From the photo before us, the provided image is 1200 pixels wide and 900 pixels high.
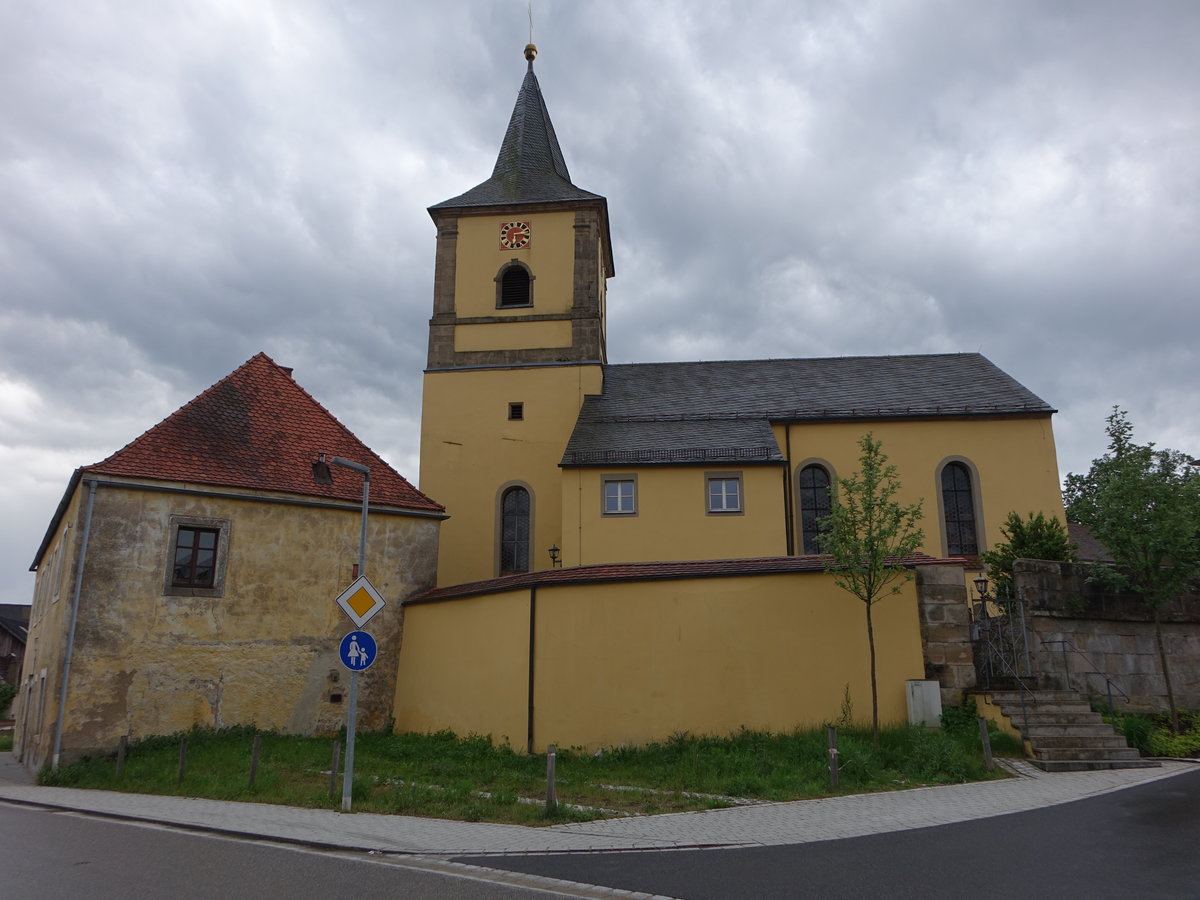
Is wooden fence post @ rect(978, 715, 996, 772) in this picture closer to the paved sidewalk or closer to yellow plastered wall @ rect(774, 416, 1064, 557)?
the paved sidewalk

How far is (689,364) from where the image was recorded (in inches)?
1170

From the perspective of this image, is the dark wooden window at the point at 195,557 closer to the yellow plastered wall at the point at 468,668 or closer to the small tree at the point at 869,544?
the yellow plastered wall at the point at 468,668

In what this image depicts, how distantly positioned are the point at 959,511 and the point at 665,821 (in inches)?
647

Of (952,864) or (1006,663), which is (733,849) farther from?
(1006,663)

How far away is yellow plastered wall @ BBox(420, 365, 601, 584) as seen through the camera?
2544cm

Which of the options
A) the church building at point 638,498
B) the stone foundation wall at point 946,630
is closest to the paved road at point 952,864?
the stone foundation wall at point 946,630

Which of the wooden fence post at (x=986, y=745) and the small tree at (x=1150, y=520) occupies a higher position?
the small tree at (x=1150, y=520)

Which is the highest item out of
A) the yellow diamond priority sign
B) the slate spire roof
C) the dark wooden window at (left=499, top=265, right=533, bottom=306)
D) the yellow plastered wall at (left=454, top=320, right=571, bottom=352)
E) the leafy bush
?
the slate spire roof

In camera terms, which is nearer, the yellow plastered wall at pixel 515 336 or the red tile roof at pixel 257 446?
the red tile roof at pixel 257 446

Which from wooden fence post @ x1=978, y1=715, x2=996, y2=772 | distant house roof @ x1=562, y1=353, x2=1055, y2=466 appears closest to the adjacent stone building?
distant house roof @ x1=562, y1=353, x2=1055, y2=466

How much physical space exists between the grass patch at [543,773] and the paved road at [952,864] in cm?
273

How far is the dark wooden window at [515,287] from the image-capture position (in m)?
28.0

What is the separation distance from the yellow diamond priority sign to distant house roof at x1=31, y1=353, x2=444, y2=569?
8138mm

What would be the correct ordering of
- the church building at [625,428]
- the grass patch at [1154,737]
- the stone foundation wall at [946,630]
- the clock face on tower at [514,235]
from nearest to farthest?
the grass patch at [1154,737] < the stone foundation wall at [946,630] < the church building at [625,428] < the clock face on tower at [514,235]
